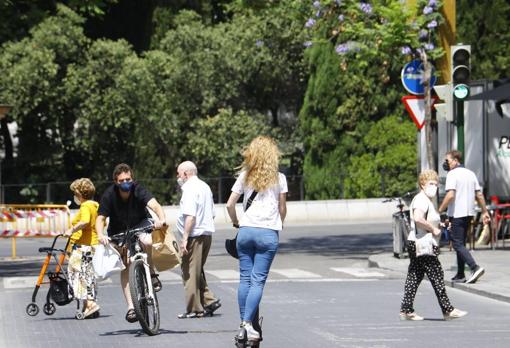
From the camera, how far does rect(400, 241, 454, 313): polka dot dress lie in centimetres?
1408

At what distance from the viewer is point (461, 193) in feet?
60.4

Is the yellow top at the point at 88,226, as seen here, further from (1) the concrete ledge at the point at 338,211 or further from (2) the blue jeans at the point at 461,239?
(1) the concrete ledge at the point at 338,211

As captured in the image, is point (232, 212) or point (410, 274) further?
point (410, 274)

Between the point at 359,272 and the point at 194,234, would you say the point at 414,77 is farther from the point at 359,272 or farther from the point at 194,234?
the point at 194,234

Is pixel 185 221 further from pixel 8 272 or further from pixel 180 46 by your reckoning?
pixel 180 46

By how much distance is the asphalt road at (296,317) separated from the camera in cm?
A: 1245

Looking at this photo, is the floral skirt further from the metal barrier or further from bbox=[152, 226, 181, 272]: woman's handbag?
the metal barrier

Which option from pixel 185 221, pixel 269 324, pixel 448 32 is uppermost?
pixel 448 32

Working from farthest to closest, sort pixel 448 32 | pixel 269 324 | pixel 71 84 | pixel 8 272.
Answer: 1. pixel 71 84
2. pixel 448 32
3. pixel 8 272
4. pixel 269 324

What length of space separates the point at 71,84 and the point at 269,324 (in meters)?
26.8

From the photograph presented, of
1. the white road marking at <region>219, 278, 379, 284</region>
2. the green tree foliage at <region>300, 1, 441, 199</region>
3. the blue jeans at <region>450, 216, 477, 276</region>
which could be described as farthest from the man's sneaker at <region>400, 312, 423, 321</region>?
the green tree foliage at <region>300, 1, 441, 199</region>

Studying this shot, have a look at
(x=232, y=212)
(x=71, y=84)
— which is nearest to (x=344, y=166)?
(x=71, y=84)

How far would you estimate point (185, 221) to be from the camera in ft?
47.1

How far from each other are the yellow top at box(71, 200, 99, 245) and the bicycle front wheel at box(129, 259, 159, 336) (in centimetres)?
201
